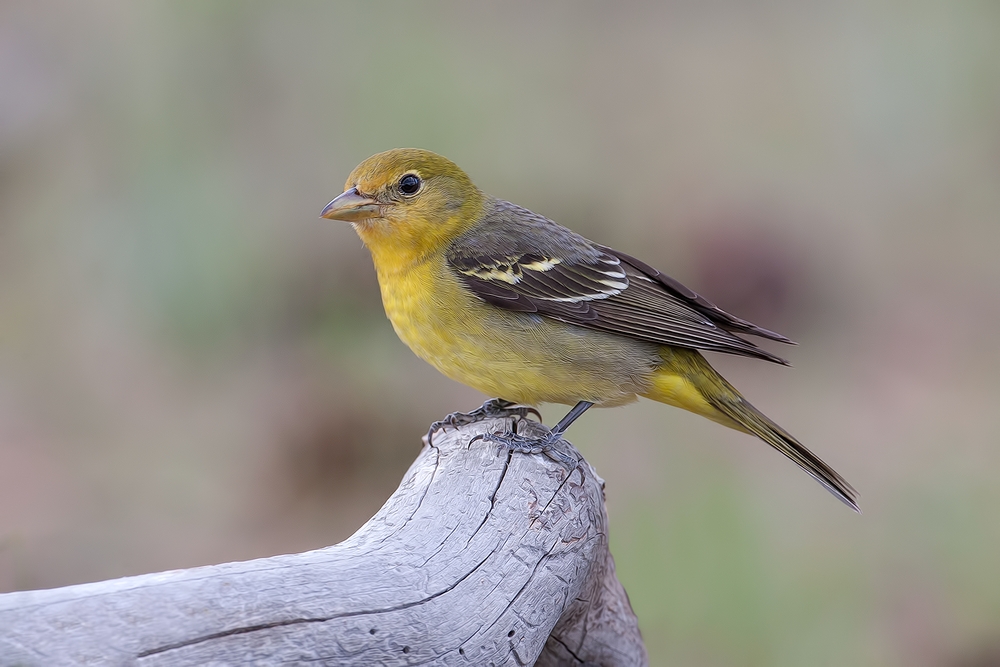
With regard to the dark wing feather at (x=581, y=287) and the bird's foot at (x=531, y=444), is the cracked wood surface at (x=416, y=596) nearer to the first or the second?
the bird's foot at (x=531, y=444)

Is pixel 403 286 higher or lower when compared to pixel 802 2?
lower

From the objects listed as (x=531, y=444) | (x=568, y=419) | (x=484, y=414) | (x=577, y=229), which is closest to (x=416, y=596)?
(x=531, y=444)

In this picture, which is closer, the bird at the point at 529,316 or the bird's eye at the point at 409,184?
the bird at the point at 529,316

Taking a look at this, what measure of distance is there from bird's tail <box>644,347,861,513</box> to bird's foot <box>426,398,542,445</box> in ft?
2.25

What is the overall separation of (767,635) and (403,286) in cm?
344

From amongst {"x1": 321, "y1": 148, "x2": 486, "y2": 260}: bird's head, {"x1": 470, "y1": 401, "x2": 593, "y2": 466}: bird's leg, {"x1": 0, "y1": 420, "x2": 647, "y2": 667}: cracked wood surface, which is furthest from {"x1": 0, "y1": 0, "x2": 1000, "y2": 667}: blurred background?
{"x1": 321, "y1": 148, "x2": 486, "y2": 260}: bird's head

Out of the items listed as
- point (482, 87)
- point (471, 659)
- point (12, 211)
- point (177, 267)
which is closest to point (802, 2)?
point (482, 87)

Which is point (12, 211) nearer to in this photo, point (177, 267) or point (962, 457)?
point (177, 267)

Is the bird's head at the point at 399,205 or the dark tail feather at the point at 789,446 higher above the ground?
the bird's head at the point at 399,205

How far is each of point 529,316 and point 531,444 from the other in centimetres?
78

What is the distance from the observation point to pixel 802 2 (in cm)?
1055

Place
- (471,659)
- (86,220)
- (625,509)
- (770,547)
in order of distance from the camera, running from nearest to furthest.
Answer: (471,659)
(770,547)
(625,509)
(86,220)

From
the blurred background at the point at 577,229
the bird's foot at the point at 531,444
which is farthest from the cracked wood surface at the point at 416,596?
the blurred background at the point at 577,229

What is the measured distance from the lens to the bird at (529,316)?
4.79m
